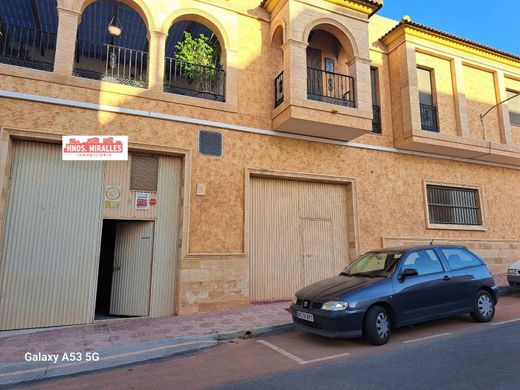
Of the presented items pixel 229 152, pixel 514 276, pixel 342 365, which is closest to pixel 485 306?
pixel 514 276

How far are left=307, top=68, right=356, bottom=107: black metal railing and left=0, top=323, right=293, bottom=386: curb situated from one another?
6.69 meters

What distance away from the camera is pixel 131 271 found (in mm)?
8281

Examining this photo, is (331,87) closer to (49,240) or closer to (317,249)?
(317,249)

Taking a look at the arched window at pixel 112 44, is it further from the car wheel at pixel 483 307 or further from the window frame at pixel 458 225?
the window frame at pixel 458 225

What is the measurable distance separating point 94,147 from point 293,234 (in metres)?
5.46

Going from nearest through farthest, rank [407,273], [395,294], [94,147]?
[395,294] < [407,273] < [94,147]

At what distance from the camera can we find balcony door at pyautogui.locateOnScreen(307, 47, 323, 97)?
34.5 ft

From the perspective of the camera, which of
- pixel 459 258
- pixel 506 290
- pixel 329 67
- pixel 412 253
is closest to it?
pixel 412 253

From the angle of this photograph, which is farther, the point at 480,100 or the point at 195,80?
the point at 480,100

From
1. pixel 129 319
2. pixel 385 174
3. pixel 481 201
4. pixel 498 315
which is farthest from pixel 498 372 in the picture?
pixel 481 201

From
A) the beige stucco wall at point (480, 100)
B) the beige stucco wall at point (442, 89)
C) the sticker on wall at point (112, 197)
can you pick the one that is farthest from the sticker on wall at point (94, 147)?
the beige stucco wall at point (480, 100)

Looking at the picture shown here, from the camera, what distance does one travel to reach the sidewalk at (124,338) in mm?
5102

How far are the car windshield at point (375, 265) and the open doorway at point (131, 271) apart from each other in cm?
453

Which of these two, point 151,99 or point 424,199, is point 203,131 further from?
point 424,199
